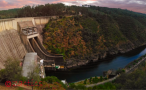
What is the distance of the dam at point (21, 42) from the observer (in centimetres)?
2312

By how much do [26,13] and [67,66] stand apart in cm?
2729

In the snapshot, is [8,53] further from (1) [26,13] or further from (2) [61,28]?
(1) [26,13]

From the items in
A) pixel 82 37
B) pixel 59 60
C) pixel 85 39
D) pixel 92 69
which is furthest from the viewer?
pixel 82 37

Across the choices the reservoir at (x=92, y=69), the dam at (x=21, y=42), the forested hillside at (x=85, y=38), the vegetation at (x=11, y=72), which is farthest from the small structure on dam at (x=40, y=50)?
the vegetation at (x=11, y=72)

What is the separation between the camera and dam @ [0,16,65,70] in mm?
23119

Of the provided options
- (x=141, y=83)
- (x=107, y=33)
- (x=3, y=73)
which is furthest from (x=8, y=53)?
(x=107, y=33)

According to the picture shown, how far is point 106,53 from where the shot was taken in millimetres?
41844

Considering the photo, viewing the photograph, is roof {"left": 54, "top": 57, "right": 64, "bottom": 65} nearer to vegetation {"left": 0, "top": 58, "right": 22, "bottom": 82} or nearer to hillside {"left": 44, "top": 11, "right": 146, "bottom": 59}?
hillside {"left": 44, "top": 11, "right": 146, "bottom": 59}

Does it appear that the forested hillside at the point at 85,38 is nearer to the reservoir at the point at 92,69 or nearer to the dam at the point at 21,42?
the dam at the point at 21,42

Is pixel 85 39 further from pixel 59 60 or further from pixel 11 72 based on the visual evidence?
pixel 11 72

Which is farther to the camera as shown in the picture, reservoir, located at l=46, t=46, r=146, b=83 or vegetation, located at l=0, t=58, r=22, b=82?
reservoir, located at l=46, t=46, r=146, b=83

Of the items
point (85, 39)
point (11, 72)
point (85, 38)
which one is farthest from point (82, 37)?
point (11, 72)

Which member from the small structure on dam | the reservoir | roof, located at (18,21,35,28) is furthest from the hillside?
roof, located at (18,21,35,28)

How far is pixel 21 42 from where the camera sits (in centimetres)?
2677
